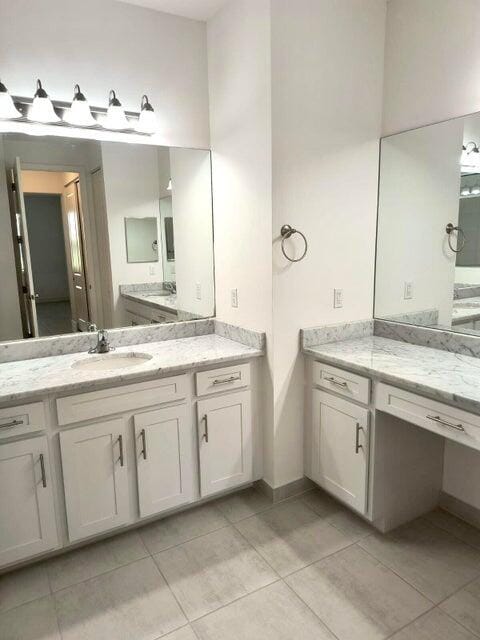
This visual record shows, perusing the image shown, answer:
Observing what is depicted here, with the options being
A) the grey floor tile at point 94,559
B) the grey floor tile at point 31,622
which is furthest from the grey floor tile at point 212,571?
the grey floor tile at point 31,622

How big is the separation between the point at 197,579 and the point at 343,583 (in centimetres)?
64

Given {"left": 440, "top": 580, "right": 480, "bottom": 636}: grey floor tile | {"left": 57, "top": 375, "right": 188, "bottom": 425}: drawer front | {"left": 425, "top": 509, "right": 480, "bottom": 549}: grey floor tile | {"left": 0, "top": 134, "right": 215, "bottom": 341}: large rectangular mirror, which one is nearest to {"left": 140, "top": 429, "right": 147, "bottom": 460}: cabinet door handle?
{"left": 57, "top": 375, "right": 188, "bottom": 425}: drawer front

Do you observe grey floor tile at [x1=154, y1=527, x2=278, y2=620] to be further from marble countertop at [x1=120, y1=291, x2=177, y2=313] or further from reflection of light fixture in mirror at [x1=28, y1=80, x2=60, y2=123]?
reflection of light fixture in mirror at [x1=28, y1=80, x2=60, y2=123]

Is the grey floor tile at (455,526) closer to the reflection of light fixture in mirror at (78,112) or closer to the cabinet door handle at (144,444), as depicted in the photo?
the cabinet door handle at (144,444)

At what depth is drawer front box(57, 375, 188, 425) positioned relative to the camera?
1872 mm

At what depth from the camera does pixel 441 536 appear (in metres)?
2.11

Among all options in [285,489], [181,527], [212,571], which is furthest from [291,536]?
[181,527]

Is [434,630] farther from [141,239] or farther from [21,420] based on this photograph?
[141,239]

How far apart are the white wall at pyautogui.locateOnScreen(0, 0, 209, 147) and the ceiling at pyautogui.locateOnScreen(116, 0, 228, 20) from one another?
0.12 feet

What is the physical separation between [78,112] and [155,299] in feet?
3.51

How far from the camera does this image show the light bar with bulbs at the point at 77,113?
6.59 ft

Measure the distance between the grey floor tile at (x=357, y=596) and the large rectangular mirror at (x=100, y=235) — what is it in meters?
1.56

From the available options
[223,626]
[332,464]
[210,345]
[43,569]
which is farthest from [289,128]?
[43,569]

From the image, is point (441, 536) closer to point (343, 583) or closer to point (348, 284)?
point (343, 583)
